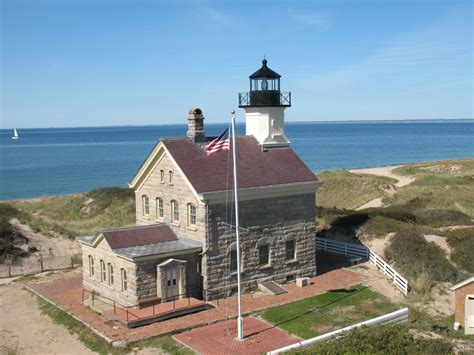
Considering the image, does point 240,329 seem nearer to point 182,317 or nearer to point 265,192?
point 182,317

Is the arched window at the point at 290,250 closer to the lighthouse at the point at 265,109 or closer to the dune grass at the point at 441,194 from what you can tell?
the lighthouse at the point at 265,109

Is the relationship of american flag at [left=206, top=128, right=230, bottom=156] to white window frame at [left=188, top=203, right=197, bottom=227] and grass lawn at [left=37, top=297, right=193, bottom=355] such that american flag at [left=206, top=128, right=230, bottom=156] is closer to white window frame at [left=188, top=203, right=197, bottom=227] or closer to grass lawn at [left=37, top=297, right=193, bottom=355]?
white window frame at [left=188, top=203, right=197, bottom=227]

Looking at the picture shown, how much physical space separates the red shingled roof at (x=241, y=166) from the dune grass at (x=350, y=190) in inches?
966

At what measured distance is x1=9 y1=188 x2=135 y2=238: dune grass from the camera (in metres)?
34.9

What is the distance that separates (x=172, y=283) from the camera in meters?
19.8

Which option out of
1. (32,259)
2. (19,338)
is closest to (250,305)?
(19,338)

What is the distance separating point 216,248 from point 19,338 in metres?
7.70

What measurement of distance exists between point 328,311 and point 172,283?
603cm

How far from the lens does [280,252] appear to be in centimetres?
2267

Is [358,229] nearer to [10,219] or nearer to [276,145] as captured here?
[276,145]

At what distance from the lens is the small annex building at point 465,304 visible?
17.9 metres

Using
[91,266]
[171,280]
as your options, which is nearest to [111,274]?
[91,266]

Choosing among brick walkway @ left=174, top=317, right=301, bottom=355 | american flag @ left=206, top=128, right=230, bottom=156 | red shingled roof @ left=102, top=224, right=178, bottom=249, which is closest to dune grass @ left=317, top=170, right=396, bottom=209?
red shingled roof @ left=102, top=224, right=178, bottom=249

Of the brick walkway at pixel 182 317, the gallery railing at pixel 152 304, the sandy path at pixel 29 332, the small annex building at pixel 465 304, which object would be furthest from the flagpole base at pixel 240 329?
the small annex building at pixel 465 304
